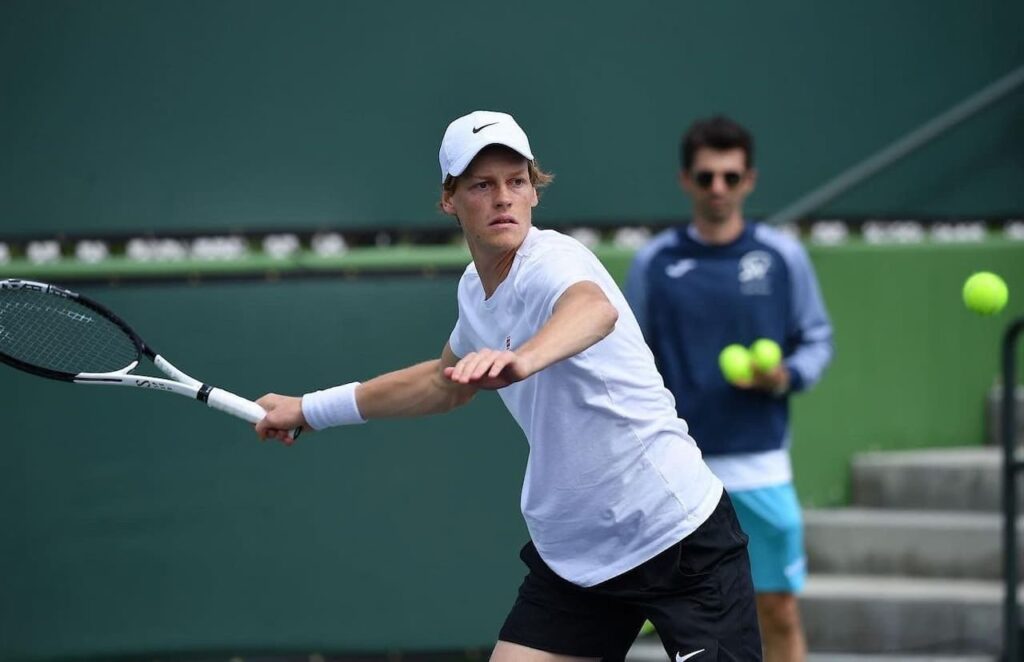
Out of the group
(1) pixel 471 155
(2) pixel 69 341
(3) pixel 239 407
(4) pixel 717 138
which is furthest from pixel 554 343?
(4) pixel 717 138

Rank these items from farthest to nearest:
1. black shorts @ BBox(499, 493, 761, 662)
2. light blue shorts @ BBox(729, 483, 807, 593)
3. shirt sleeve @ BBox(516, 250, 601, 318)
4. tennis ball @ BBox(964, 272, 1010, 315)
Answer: light blue shorts @ BBox(729, 483, 807, 593)
tennis ball @ BBox(964, 272, 1010, 315)
black shorts @ BBox(499, 493, 761, 662)
shirt sleeve @ BBox(516, 250, 601, 318)

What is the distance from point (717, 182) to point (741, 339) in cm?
54

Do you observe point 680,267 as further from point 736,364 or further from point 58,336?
point 58,336

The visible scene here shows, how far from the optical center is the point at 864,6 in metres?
7.65

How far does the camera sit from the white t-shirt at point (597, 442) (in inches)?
150

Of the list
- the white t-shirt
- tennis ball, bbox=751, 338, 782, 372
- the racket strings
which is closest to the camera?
the white t-shirt

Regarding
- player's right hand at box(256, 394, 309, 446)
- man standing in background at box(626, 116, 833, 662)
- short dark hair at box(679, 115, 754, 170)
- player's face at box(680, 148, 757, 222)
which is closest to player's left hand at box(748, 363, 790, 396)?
man standing in background at box(626, 116, 833, 662)

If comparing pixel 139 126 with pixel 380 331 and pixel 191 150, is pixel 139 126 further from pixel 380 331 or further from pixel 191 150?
pixel 380 331

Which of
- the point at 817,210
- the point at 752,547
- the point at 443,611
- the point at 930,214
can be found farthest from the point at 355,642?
the point at 930,214

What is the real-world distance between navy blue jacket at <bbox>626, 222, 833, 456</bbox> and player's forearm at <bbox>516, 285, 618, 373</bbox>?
7.21 feet

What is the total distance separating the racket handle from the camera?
13.9ft

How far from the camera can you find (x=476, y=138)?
3.86m

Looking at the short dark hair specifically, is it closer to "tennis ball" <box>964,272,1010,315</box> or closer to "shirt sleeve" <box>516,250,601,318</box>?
"tennis ball" <box>964,272,1010,315</box>

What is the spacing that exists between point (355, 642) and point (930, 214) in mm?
3207
